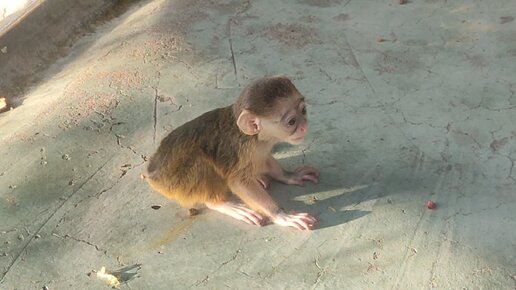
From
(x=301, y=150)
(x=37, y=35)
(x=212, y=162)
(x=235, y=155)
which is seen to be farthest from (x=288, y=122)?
(x=37, y=35)

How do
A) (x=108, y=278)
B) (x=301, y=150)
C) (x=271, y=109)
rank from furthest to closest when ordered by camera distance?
(x=301, y=150)
(x=108, y=278)
(x=271, y=109)

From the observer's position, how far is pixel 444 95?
159 inches

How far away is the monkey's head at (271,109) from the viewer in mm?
2947

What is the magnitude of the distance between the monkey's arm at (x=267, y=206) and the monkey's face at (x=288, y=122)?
32 cm

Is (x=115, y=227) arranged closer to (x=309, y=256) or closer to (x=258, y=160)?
(x=258, y=160)

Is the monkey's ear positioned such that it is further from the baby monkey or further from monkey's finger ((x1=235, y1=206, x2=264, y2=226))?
monkey's finger ((x1=235, y1=206, x2=264, y2=226))

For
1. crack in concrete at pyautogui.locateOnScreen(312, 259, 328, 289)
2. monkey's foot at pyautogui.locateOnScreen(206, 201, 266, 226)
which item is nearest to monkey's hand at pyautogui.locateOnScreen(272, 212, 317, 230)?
monkey's foot at pyautogui.locateOnScreen(206, 201, 266, 226)

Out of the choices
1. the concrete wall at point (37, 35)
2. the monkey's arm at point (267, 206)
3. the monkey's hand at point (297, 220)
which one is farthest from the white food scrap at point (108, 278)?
the concrete wall at point (37, 35)

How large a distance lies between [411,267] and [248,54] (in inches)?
95.6

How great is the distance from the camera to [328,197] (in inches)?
135

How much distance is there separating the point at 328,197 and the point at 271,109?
2.48ft

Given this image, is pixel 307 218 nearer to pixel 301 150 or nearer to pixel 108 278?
pixel 301 150

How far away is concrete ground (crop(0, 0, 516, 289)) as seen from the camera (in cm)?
304

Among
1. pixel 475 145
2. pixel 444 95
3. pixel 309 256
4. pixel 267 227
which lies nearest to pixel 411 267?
pixel 309 256
